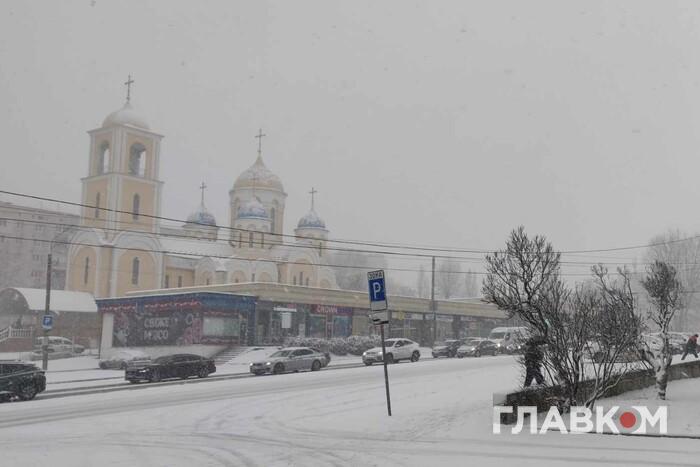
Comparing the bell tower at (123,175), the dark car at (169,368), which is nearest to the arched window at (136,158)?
the bell tower at (123,175)

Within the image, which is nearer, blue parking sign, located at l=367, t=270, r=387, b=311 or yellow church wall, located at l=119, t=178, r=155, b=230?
blue parking sign, located at l=367, t=270, r=387, b=311

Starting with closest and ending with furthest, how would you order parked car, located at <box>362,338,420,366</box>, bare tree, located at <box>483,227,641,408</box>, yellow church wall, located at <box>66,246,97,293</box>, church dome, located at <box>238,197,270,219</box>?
bare tree, located at <box>483,227,641,408</box>, parked car, located at <box>362,338,420,366</box>, yellow church wall, located at <box>66,246,97,293</box>, church dome, located at <box>238,197,270,219</box>

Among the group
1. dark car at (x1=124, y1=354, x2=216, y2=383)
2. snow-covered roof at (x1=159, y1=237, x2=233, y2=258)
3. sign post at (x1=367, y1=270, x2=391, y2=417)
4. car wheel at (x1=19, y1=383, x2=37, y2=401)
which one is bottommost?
car wheel at (x1=19, y1=383, x2=37, y2=401)

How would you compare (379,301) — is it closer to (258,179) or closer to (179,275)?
(179,275)

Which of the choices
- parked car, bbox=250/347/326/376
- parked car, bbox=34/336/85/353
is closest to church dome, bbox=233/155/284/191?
parked car, bbox=34/336/85/353

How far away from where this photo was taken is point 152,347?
171ft

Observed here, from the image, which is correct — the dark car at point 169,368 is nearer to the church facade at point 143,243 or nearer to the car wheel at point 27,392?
the car wheel at point 27,392

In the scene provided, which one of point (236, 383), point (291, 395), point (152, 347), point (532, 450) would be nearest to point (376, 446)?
point (532, 450)

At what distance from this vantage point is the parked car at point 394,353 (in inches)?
1574

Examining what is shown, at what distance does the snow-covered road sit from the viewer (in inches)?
449

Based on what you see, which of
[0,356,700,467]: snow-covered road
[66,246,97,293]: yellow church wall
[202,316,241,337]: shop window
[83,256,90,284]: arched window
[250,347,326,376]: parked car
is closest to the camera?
[0,356,700,467]: snow-covered road

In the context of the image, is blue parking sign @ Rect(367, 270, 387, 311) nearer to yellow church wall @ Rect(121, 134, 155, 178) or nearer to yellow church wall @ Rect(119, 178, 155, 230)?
yellow church wall @ Rect(119, 178, 155, 230)

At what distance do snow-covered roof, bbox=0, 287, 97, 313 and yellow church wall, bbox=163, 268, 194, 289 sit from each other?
32.3 feet

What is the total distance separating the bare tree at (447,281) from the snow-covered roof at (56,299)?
68076 millimetres
